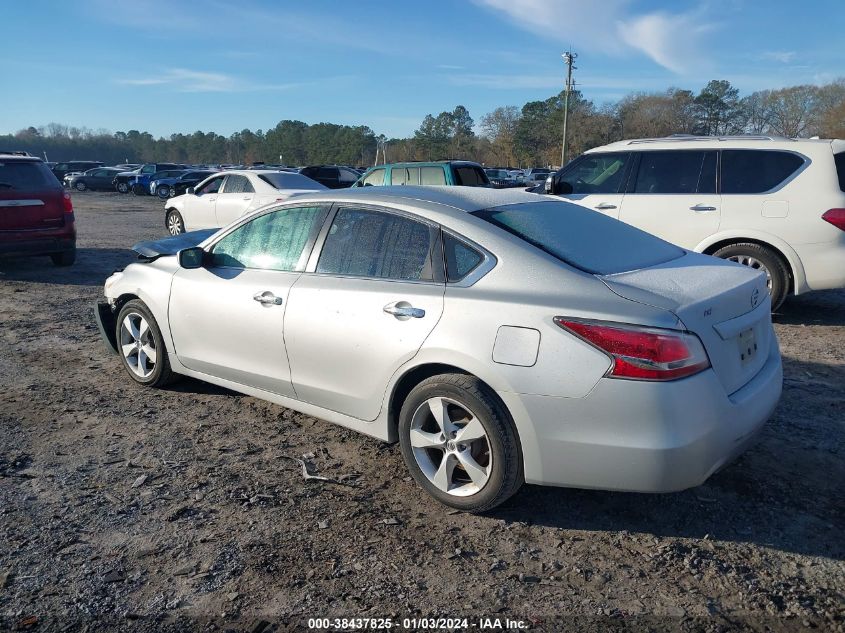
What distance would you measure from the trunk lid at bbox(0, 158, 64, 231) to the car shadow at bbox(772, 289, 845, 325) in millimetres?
10030

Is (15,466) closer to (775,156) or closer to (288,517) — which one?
(288,517)

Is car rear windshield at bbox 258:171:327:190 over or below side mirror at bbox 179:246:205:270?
over

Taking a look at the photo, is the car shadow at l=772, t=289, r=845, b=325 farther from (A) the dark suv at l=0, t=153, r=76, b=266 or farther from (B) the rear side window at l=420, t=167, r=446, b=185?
(A) the dark suv at l=0, t=153, r=76, b=266

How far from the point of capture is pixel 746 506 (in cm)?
346

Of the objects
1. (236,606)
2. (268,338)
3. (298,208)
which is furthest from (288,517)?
(298,208)

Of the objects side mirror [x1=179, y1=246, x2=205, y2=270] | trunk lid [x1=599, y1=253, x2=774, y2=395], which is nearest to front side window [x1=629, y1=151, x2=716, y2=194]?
trunk lid [x1=599, y1=253, x2=774, y2=395]

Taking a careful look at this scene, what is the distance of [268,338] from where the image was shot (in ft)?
13.7

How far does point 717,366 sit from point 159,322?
12.4 ft

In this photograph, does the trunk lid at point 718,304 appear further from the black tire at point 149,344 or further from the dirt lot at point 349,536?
the black tire at point 149,344

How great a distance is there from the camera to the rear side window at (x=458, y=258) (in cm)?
343

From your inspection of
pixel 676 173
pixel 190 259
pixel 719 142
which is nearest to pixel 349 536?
pixel 190 259

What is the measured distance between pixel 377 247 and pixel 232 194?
11050 millimetres

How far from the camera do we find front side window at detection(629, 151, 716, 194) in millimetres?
7484

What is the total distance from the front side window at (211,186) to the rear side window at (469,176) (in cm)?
505
